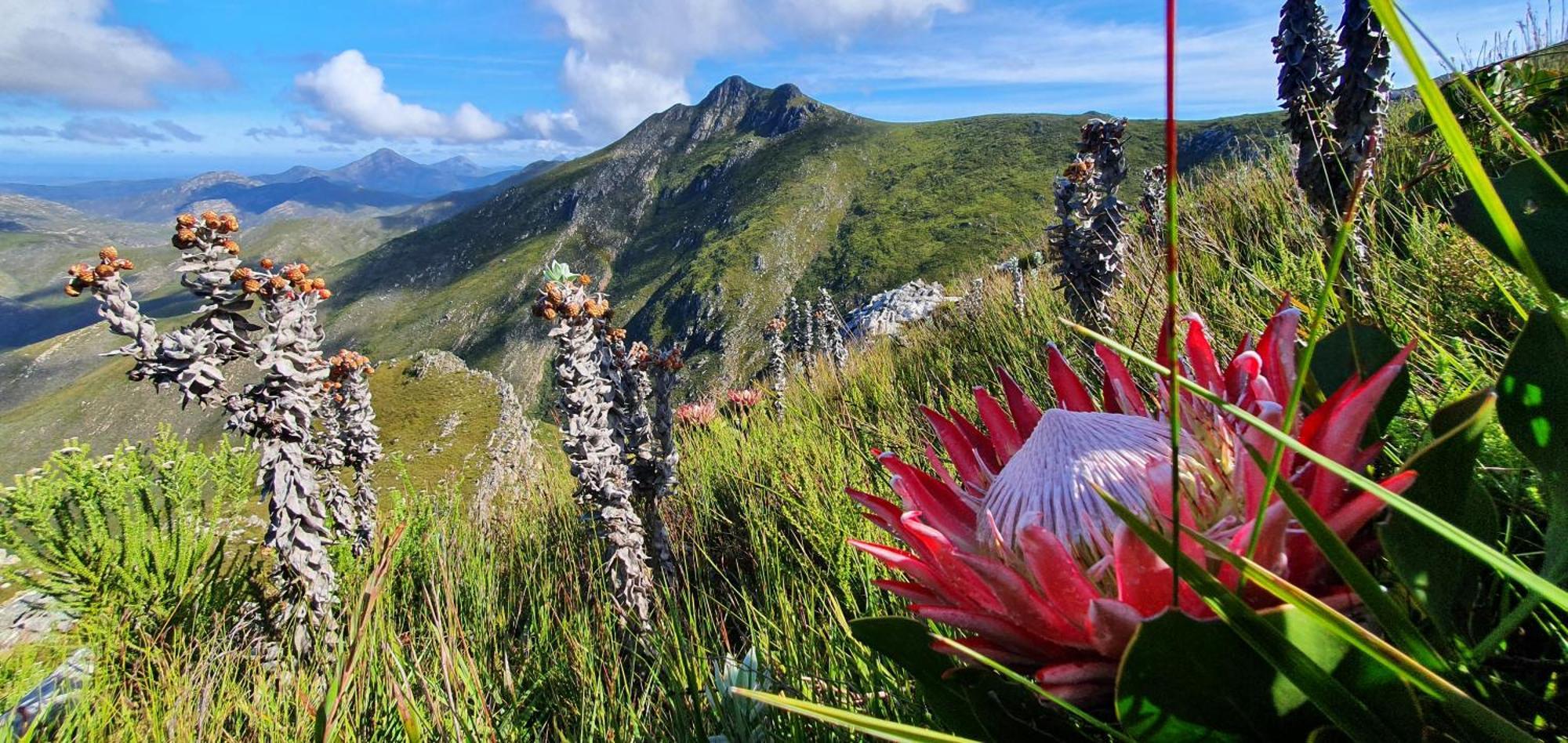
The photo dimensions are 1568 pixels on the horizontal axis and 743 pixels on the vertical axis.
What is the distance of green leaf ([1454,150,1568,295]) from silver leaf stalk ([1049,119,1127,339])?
2983 mm

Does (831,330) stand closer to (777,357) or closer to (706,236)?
(777,357)

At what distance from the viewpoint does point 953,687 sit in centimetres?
70

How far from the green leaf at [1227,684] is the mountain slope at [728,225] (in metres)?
73.9

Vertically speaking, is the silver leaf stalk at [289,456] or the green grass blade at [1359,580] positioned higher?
the green grass blade at [1359,580]

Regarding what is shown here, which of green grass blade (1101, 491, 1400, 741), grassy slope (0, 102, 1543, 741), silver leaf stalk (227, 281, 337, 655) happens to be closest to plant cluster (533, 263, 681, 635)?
grassy slope (0, 102, 1543, 741)

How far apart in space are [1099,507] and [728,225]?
5410 inches

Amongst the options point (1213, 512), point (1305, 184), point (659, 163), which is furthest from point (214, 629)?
point (659, 163)

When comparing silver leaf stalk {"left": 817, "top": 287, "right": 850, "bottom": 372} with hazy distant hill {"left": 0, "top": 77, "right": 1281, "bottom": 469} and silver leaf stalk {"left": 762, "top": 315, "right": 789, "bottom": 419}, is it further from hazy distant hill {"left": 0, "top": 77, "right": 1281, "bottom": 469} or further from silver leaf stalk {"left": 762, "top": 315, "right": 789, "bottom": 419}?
hazy distant hill {"left": 0, "top": 77, "right": 1281, "bottom": 469}

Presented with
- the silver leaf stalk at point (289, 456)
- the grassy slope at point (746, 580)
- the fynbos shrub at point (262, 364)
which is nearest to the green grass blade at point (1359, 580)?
the grassy slope at point (746, 580)

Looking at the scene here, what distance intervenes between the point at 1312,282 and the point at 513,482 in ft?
19.7

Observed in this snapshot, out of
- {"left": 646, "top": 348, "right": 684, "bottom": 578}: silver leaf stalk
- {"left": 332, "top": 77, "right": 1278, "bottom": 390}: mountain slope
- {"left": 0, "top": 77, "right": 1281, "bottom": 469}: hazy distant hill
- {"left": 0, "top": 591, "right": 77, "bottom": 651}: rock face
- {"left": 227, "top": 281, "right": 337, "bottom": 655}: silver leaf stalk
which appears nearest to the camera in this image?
{"left": 0, "top": 591, "right": 77, "bottom": 651}: rock face

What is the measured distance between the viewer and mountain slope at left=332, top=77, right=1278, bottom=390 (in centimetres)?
10294

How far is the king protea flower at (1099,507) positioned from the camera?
2.06 ft

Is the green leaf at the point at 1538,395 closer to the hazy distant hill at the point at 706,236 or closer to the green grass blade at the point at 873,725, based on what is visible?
the green grass blade at the point at 873,725
